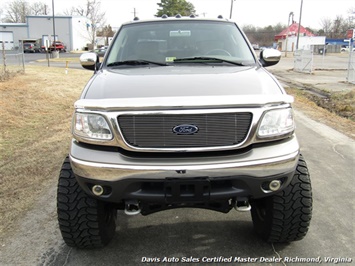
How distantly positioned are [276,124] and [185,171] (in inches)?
29.5

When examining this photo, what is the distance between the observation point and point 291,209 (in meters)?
2.89

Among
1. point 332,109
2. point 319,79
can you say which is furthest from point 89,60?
point 319,79

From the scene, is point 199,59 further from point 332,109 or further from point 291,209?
point 332,109

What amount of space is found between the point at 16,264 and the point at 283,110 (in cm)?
242

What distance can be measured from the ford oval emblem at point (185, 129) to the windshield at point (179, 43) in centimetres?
127

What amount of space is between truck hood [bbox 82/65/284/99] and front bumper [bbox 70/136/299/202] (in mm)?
426

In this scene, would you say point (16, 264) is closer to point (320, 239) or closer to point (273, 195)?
point (273, 195)

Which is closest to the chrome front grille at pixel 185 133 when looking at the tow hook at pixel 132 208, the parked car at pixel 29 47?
the tow hook at pixel 132 208

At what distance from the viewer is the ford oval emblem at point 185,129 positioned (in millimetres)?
2502

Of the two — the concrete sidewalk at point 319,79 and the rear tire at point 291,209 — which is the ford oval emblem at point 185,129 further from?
the concrete sidewalk at point 319,79

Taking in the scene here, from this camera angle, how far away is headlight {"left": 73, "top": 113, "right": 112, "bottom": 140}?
8.39ft

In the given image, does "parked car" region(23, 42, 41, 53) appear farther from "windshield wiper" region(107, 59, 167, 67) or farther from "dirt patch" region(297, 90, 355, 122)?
"windshield wiper" region(107, 59, 167, 67)

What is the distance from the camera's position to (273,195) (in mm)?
2826

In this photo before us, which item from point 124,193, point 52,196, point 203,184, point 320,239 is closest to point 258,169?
point 203,184
